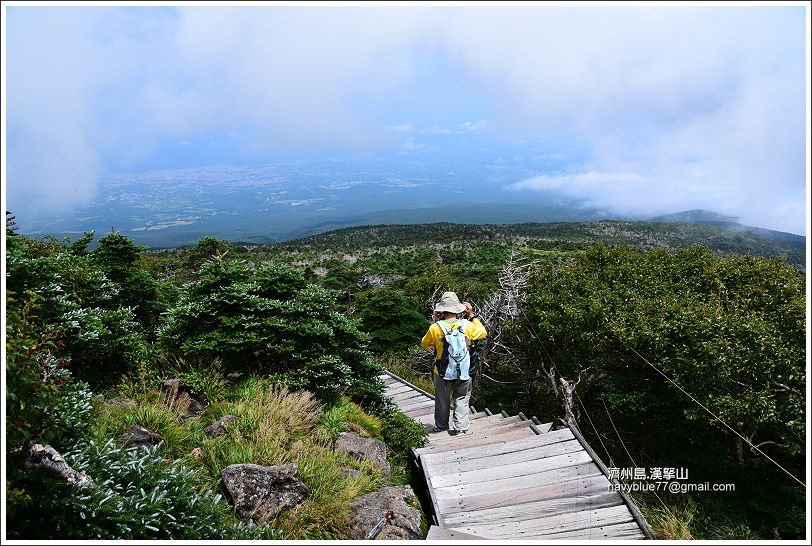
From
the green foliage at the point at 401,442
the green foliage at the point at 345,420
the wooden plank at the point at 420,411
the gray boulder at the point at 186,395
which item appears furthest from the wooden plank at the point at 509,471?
the wooden plank at the point at 420,411

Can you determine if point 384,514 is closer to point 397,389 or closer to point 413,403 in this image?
point 413,403

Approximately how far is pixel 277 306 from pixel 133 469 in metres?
3.61

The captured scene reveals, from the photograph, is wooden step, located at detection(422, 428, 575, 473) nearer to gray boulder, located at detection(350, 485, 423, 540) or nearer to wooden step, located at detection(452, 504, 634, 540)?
gray boulder, located at detection(350, 485, 423, 540)

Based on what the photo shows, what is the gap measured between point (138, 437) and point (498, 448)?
12.8 ft

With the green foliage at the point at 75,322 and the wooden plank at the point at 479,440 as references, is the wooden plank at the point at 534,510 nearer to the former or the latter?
the wooden plank at the point at 479,440

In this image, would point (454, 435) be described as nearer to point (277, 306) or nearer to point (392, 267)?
point (277, 306)

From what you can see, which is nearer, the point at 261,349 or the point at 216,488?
the point at 216,488

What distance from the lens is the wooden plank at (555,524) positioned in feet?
13.5

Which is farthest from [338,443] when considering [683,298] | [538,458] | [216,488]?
[683,298]

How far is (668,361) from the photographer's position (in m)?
9.88

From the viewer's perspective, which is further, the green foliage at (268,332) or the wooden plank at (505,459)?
the green foliage at (268,332)

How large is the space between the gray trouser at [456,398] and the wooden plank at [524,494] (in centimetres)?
184

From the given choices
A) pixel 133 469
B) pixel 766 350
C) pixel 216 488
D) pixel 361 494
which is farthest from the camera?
pixel 766 350

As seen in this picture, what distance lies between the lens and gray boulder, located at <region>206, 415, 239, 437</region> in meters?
4.99
